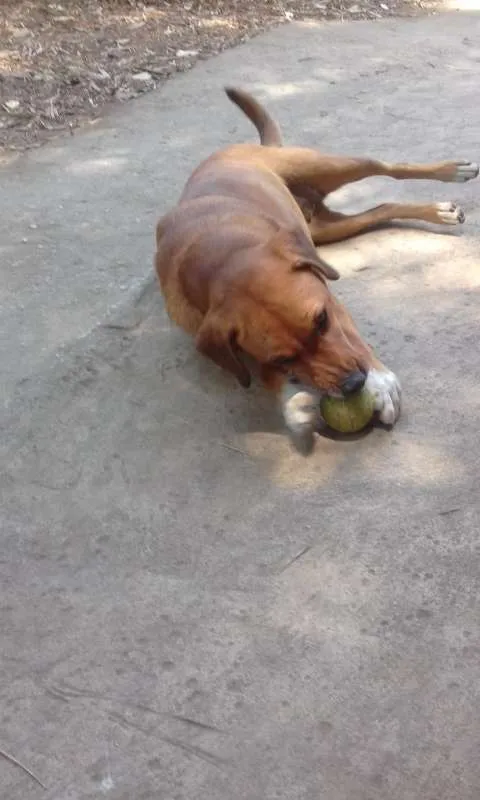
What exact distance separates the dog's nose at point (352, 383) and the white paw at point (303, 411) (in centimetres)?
20

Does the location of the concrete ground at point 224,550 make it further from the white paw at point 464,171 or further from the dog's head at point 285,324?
the dog's head at point 285,324

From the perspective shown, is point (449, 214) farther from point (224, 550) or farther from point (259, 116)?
point (224, 550)

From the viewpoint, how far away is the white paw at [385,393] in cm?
360

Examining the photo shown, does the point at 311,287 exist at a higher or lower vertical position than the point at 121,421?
higher

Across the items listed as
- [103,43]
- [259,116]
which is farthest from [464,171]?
[103,43]

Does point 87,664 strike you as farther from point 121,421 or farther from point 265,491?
point 121,421

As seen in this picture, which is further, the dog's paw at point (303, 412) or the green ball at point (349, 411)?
the dog's paw at point (303, 412)

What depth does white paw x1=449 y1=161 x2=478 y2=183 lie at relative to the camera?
212 inches

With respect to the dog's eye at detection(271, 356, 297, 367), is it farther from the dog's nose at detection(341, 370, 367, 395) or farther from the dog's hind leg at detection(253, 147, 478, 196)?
the dog's hind leg at detection(253, 147, 478, 196)

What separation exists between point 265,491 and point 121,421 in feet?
2.57

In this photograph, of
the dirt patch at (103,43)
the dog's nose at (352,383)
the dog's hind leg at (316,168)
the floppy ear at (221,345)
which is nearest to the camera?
the dog's nose at (352,383)

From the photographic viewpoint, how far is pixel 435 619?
2.84m

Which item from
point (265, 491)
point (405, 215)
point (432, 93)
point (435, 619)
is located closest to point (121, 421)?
point (265, 491)

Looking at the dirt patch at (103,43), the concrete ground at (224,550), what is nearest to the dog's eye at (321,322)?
the concrete ground at (224,550)
